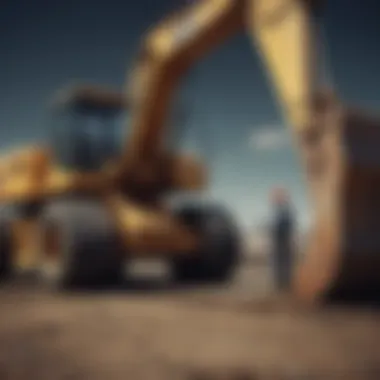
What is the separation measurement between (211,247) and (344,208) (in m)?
2.14

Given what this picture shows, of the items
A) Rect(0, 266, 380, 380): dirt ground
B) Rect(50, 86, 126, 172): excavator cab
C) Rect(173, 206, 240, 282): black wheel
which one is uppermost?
Rect(50, 86, 126, 172): excavator cab

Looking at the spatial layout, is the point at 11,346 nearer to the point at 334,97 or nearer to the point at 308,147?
the point at 308,147

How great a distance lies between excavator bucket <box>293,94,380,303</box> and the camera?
2926 millimetres

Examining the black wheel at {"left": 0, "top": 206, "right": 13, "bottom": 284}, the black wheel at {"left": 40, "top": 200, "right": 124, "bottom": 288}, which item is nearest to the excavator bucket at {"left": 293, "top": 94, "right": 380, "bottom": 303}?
the black wheel at {"left": 40, "top": 200, "right": 124, "bottom": 288}

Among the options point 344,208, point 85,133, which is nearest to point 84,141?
point 85,133

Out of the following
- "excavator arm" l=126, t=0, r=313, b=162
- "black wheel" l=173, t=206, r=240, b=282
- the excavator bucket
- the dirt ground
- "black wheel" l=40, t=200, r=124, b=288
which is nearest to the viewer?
the dirt ground

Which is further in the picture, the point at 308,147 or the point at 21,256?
the point at 21,256

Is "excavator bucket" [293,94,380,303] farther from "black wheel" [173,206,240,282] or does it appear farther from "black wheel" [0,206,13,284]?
"black wheel" [0,206,13,284]

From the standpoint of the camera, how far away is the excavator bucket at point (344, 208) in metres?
2.93

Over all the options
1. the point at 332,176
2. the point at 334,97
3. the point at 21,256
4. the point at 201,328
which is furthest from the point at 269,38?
the point at 21,256

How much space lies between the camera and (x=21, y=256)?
504 cm

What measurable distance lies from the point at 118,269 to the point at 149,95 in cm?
139

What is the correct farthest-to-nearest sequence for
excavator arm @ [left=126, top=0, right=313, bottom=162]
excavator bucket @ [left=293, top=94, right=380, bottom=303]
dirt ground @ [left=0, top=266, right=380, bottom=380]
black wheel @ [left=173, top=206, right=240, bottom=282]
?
black wheel @ [left=173, top=206, right=240, bottom=282]
excavator arm @ [left=126, top=0, right=313, bottom=162]
excavator bucket @ [left=293, top=94, right=380, bottom=303]
dirt ground @ [left=0, top=266, right=380, bottom=380]

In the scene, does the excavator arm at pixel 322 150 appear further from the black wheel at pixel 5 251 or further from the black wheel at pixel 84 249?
the black wheel at pixel 5 251
